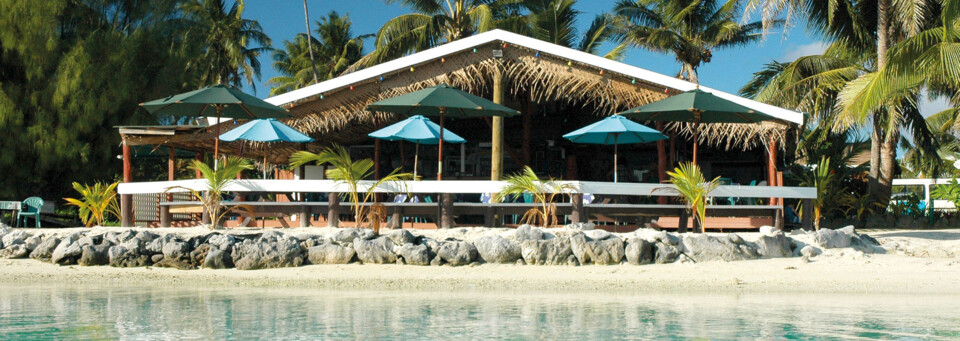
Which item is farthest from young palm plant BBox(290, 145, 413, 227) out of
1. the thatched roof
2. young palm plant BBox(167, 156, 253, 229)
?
the thatched roof

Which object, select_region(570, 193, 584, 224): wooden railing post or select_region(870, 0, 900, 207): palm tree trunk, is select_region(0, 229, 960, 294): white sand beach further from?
select_region(870, 0, 900, 207): palm tree trunk

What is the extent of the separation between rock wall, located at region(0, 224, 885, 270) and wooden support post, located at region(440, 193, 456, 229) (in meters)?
0.75

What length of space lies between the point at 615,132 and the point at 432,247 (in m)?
4.59

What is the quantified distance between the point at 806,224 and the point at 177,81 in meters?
19.1

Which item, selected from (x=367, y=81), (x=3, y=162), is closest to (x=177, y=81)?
(x=3, y=162)

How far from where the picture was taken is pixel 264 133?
14.8 metres

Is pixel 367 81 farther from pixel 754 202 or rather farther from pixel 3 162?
pixel 3 162

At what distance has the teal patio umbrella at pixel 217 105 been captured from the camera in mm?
12438

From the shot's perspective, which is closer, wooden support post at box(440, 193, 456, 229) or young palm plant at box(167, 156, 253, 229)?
young palm plant at box(167, 156, 253, 229)

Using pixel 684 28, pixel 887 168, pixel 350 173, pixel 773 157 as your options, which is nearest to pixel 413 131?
pixel 350 173

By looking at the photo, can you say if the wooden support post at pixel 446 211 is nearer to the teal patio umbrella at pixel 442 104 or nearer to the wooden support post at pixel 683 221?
the teal patio umbrella at pixel 442 104

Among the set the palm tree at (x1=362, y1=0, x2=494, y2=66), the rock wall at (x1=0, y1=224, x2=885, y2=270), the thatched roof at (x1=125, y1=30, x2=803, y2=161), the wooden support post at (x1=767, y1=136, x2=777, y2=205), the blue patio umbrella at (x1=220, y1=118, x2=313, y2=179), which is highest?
the palm tree at (x1=362, y1=0, x2=494, y2=66)

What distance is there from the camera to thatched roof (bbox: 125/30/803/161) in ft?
48.5

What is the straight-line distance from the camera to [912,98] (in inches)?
813
